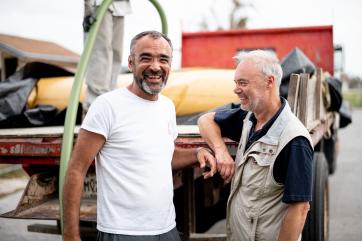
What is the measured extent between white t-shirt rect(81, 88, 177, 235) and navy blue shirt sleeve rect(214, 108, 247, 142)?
1.69 feet

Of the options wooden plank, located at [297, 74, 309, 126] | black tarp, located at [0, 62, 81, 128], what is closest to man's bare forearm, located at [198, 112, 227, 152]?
wooden plank, located at [297, 74, 309, 126]

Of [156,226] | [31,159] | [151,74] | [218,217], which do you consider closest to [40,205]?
[31,159]

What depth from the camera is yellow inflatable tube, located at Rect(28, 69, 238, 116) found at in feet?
12.2

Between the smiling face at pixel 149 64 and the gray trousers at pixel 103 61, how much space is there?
1.58m

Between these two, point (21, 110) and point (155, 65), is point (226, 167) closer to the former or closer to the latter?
point (155, 65)

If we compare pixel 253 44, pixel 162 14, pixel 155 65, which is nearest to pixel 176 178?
pixel 155 65

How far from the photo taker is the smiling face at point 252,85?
201 centimetres

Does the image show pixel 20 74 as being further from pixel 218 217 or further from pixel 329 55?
pixel 329 55

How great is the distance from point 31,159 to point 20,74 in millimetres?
1690

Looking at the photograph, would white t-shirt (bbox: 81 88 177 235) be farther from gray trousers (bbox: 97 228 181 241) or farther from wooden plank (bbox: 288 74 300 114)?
wooden plank (bbox: 288 74 300 114)

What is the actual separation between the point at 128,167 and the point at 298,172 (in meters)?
0.77

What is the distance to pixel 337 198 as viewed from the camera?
A: 6.56 m

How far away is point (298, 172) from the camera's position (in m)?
1.79

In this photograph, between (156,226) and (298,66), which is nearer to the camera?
(156,226)
